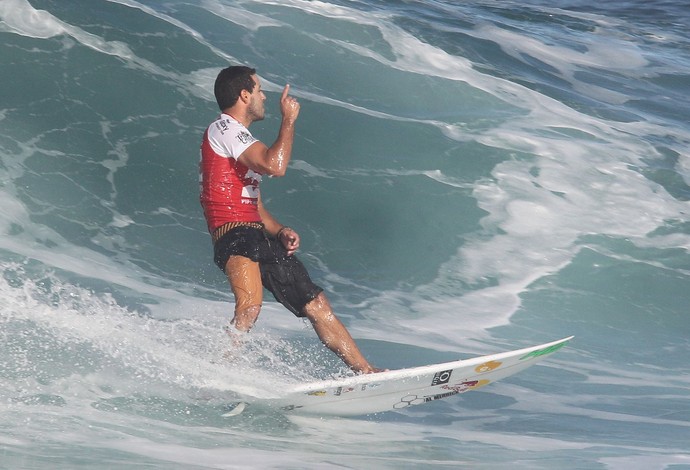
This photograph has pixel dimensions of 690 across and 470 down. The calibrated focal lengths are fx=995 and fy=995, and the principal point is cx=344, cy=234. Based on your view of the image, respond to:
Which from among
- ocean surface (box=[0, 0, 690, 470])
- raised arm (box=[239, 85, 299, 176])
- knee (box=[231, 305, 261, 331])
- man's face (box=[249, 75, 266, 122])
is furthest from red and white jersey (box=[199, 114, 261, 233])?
ocean surface (box=[0, 0, 690, 470])

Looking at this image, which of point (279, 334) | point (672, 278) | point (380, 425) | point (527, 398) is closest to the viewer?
point (380, 425)

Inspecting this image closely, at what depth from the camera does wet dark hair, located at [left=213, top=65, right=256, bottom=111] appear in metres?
5.23

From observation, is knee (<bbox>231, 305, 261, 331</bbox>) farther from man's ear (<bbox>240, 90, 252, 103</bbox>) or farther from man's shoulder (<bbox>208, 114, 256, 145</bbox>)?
man's ear (<bbox>240, 90, 252, 103</bbox>)

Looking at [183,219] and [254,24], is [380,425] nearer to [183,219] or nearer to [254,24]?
[183,219]

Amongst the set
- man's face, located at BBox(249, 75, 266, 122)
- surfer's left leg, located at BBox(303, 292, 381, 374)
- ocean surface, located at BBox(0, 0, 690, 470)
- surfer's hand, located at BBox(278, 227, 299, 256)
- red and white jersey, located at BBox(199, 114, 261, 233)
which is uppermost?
man's face, located at BBox(249, 75, 266, 122)

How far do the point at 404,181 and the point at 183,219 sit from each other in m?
2.24

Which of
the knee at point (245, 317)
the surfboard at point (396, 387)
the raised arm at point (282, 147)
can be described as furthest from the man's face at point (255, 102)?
the surfboard at point (396, 387)

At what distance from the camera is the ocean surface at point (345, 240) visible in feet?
17.2

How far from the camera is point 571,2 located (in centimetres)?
2025

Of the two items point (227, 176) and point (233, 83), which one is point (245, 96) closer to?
point (233, 83)

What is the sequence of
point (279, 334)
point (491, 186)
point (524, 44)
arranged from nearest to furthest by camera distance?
point (279, 334)
point (491, 186)
point (524, 44)

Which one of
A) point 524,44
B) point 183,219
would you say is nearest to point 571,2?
point 524,44

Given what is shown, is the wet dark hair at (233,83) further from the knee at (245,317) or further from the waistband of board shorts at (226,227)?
the knee at (245,317)

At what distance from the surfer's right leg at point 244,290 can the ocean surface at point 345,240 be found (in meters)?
0.16
